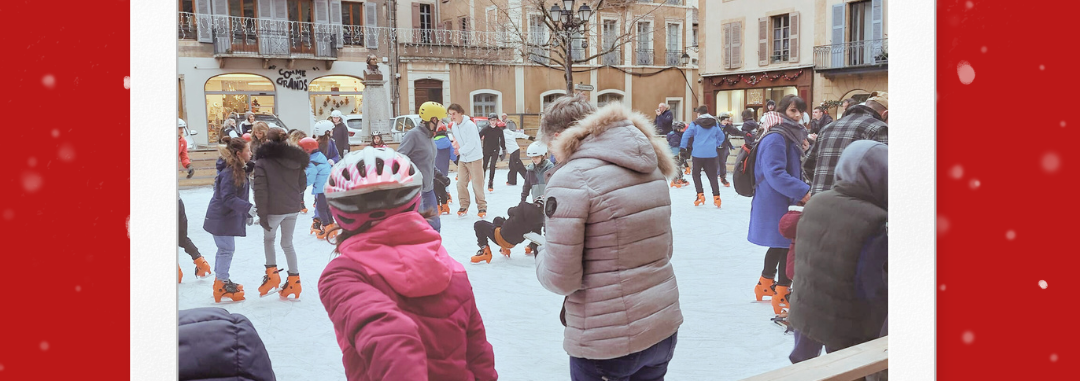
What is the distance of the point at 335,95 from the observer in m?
1.78

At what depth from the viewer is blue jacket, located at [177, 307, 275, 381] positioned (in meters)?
1.00

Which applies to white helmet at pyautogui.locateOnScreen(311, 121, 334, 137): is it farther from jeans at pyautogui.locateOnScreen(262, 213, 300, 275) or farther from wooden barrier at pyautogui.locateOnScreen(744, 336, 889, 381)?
wooden barrier at pyautogui.locateOnScreen(744, 336, 889, 381)

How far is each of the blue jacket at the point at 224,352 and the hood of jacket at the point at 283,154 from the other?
0.84 meters

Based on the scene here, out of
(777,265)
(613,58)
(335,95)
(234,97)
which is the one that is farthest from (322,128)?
(777,265)

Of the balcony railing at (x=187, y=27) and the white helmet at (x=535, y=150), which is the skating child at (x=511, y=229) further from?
the balcony railing at (x=187, y=27)

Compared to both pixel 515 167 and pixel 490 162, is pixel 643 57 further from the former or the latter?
pixel 515 167

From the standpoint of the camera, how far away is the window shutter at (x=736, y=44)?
2.51 m

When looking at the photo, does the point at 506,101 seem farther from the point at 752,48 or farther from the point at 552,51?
the point at 752,48

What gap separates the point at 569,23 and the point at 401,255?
94 centimetres

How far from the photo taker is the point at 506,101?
2250 millimetres

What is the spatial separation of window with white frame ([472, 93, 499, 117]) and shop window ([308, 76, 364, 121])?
41cm

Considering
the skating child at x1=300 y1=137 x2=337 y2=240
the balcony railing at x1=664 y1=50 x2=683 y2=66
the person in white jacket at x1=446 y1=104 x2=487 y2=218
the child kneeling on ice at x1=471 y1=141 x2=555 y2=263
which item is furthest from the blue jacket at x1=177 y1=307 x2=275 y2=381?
the balcony railing at x1=664 y1=50 x2=683 y2=66

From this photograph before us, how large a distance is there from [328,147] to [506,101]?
0.64 meters
